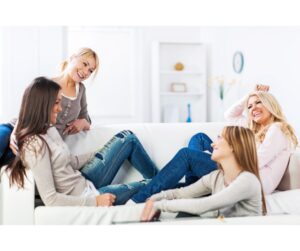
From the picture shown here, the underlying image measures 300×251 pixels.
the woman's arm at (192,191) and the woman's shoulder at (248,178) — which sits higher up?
the woman's shoulder at (248,178)

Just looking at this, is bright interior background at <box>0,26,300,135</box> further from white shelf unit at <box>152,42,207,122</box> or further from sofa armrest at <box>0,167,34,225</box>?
sofa armrest at <box>0,167,34,225</box>

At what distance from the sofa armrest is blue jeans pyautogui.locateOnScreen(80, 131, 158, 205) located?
259 mm

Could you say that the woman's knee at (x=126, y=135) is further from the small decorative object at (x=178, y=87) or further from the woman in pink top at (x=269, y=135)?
the small decorative object at (x=178, y=87)

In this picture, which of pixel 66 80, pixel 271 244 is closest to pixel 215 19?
pixel 66 80

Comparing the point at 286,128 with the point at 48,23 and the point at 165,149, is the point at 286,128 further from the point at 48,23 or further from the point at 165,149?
the point at 48,23

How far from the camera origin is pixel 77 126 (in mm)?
2018

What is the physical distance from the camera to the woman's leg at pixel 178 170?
1.76m

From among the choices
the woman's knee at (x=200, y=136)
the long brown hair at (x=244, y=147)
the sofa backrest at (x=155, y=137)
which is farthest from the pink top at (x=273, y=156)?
the sofa backrest at (x=155, y=137)

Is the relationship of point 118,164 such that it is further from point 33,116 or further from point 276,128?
point 276,128

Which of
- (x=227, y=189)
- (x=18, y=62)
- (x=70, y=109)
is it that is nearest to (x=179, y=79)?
(x=18, y=62)

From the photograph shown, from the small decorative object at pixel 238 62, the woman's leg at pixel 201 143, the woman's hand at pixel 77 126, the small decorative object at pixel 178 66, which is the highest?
the small decorative object at pixel 238 62

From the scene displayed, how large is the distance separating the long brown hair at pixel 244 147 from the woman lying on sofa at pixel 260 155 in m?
0.13

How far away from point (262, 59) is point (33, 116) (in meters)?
2.22

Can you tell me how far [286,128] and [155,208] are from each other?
629mm
